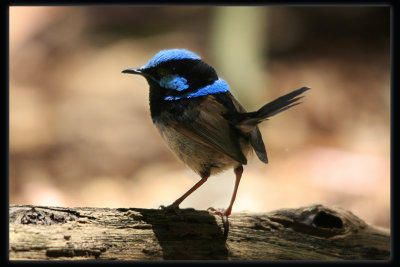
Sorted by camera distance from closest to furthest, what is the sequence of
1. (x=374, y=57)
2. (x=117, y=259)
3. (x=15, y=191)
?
(x=117, y=259) → (x=15, y=191) → (x=374, y=57)

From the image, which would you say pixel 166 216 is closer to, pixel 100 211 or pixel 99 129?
pixel 100 211

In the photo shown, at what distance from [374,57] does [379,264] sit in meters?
3.86

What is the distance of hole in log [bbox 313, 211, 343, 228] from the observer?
3.44m

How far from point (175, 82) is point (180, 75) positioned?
0.20 feet

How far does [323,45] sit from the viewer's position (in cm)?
675

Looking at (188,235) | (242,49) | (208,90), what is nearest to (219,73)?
(242,49)

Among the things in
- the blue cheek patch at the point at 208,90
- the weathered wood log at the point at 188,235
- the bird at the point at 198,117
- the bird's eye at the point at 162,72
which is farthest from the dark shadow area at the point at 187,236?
the bird's eye at the point at 162,72

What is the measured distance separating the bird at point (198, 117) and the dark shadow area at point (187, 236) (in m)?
0.11

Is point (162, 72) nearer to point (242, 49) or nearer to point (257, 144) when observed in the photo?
point (257, 144)

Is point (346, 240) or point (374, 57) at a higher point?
point (374, 57)

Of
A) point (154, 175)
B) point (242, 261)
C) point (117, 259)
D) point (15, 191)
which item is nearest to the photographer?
point (117, 259)

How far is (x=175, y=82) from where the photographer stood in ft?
11.5

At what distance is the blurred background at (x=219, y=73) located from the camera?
569 centimetres
